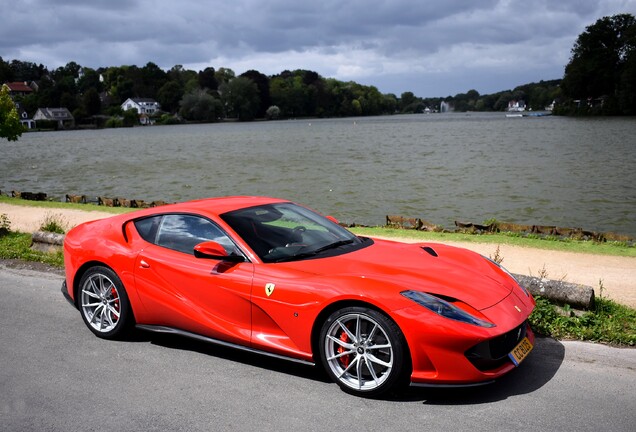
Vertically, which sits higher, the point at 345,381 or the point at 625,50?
the point at 625,50

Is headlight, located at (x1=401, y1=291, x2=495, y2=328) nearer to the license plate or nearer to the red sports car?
the red sports car

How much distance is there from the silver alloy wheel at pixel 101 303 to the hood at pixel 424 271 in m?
2.03

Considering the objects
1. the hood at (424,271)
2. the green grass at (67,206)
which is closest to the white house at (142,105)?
the green grass at (67,206)

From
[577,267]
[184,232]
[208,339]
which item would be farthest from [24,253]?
[577,267]

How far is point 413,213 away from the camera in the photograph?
2286 cm

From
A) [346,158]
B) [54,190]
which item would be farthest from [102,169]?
[346,158]

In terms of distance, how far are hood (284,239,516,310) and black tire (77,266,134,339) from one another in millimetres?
1871

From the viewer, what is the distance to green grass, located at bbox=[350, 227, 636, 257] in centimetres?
1219

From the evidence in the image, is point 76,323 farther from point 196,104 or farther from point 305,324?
point 196,104

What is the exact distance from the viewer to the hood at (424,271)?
4746mm

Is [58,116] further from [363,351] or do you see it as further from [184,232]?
[363,351]

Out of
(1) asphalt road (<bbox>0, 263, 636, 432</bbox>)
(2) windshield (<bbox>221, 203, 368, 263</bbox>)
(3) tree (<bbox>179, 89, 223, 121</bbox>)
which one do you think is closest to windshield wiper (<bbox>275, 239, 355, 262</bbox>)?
(2) windshield (<bbox>221, 203, 368, 263</bbox>)

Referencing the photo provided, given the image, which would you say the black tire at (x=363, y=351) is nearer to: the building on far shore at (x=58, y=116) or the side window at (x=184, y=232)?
the side window at (x=184, y=232)

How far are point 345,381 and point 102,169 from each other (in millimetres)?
46092
